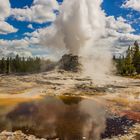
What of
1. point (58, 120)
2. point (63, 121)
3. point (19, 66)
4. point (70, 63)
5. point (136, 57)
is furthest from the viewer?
point (19, 66)

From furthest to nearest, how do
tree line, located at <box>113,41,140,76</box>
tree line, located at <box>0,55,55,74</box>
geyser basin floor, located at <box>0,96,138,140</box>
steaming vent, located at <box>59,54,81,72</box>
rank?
tree line, located at <box>0,55,55,74</box> → steaming vent, located at <box>59,54,81,72</box> → tree line, located at <box>113,41,140,76</box> → geyser basin floor, located at <box>0,96,138,140</box>

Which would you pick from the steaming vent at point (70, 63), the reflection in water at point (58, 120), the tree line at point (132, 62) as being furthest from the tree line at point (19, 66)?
the reflection in water at point (58, 120)

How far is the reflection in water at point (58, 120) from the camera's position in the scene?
28.7 m

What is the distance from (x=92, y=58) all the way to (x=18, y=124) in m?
135

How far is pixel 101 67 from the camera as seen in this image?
488 feet

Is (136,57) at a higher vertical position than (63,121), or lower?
higher

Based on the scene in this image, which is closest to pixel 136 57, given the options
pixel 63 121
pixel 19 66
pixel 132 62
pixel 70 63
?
pixel 132 62

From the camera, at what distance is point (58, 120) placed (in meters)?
34.5

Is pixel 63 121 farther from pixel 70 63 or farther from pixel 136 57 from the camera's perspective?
pixel 70 63

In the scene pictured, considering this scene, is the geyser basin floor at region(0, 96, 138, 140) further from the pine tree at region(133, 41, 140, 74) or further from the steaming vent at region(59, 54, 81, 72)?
the steaming vent at region(59, 54, 81, 72)

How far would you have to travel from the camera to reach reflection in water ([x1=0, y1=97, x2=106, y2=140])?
28.7 meters

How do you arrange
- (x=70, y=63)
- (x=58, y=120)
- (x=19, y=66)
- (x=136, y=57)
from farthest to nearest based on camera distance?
(x=19, y=66) < (x=70, y=63) < (x=136, y=57) < (x=58, y=120)

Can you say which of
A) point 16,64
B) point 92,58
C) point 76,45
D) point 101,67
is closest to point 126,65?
point 101,67

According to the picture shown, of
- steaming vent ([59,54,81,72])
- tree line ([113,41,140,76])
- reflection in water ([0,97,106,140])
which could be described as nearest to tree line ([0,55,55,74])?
steaming vent ([59,54,81,72])
